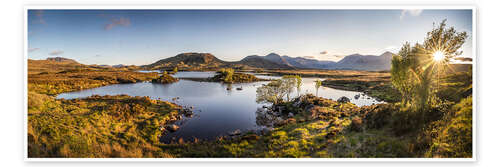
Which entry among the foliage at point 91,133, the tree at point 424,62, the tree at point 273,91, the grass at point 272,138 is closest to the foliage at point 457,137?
the grass at point 272,138

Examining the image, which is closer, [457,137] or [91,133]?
[457,137]

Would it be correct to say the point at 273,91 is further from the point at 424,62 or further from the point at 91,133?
the point at 91,133

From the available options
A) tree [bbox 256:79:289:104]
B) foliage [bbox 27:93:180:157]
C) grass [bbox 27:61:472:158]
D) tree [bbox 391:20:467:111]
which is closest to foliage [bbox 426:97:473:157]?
grass [bbox 27:61:472:158]

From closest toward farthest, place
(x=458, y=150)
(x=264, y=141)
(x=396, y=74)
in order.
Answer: (x=458, y=150) < (x=396, y=74) < (x=264, y=141)

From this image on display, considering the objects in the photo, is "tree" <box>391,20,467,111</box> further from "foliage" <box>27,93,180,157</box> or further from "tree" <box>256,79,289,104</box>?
"tree" <box>256,79,289,104</box>

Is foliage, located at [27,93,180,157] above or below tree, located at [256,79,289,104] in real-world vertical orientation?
below

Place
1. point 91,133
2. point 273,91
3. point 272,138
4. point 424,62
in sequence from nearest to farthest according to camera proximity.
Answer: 1. point 424,62
2. point 91,133
3. point 272,138
4. point 273,91

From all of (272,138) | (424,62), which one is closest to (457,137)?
(424,62)

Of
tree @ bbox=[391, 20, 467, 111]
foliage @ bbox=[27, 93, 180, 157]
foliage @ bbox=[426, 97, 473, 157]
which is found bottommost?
foliage @ bbox=[27, 93, 180, 157]

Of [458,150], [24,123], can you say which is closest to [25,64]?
[24,123]
